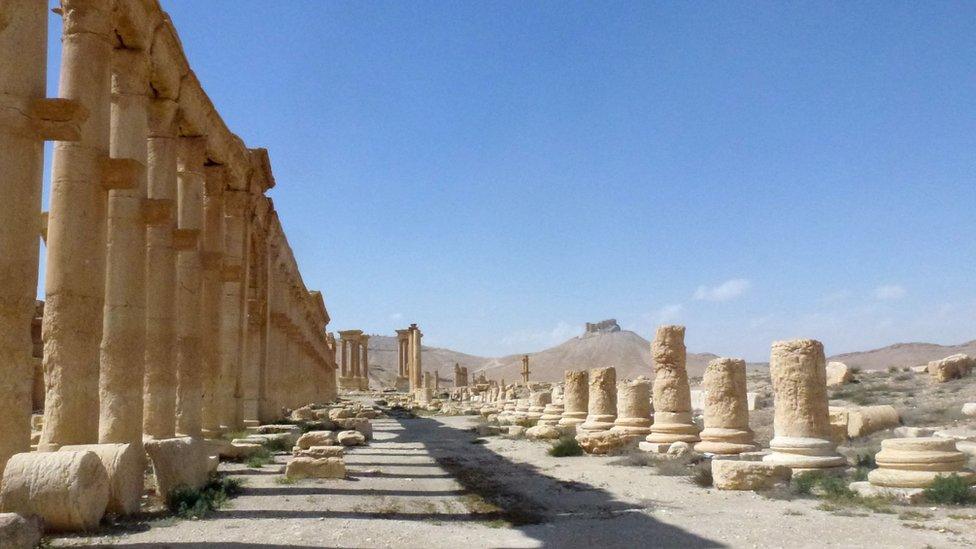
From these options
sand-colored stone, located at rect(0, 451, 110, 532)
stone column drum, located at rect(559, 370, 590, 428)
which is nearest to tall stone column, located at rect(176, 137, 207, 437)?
sand-colored stone, located at rect(0, 451, 110, 532)

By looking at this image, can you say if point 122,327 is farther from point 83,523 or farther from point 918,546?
point 918,546

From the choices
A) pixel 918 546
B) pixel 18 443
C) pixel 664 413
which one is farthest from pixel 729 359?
pixel 18 443

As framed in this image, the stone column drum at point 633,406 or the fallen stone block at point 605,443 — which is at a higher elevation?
the stone column drum at point 633,406

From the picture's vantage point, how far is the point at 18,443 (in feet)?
24.7

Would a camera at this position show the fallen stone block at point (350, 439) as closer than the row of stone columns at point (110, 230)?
No

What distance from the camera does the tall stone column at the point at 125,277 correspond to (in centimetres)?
1055

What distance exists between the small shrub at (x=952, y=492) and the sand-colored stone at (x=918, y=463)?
0.88 feet

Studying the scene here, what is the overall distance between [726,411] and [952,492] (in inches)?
189

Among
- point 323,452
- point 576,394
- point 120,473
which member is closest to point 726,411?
point 323,452

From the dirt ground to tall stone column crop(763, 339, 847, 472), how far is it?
1.62m

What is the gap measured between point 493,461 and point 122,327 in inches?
311

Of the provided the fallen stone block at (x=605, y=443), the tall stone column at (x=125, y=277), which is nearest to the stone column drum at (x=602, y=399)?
the fallen stone block at (x=605, y=443)

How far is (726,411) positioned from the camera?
13703mm

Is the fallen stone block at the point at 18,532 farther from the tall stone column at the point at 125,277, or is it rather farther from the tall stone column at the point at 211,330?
the tall stone column at the point at 211,330
